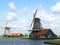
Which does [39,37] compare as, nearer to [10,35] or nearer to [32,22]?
[32,22]

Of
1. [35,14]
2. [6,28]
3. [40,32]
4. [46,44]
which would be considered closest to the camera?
[46,44]

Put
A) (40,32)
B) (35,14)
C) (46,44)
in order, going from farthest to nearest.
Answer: (35,14) → (40,32) → (46,44)

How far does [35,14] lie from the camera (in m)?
128

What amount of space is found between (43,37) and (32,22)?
10.2 meters

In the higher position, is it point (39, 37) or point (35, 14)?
point (35, 14)

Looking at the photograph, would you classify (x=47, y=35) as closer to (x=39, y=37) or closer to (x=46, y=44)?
(x=39, y=37)

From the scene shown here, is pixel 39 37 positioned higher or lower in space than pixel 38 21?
lower

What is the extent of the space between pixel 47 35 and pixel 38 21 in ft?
27.9

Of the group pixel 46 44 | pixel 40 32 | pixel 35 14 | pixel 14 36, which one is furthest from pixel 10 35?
pixel 46 44

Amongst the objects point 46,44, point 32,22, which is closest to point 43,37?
point 32,22

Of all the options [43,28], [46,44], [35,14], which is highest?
[35,14]

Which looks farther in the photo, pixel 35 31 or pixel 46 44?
pixel 35 31

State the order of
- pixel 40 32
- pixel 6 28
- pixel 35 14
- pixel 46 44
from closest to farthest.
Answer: pixel 46 44 → pixel 40 32 → pixel 35 14 → pixel 6 28

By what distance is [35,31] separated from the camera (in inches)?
4552
